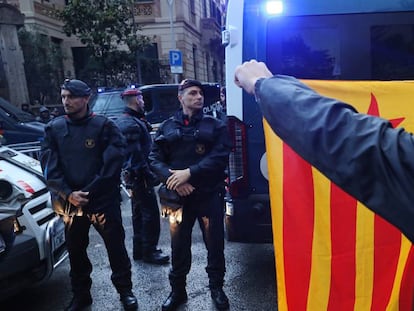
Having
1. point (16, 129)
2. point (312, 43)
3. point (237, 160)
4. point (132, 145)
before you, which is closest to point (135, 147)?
point (132, 145)

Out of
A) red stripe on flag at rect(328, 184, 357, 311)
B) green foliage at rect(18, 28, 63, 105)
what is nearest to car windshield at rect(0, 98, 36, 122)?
green foliage at rect(18, 28, 63, 105)

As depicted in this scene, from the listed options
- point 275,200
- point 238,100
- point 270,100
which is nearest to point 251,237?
point 238,100

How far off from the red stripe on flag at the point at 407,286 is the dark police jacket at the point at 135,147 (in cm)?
261

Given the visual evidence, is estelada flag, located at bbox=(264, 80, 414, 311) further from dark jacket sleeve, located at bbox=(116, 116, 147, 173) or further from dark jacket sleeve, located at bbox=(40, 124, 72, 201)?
dark jacket sleeve, located at bbox=(116, 116, 147, 173)

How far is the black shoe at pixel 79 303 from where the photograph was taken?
3260 millimetres

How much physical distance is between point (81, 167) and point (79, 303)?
1.07 metres

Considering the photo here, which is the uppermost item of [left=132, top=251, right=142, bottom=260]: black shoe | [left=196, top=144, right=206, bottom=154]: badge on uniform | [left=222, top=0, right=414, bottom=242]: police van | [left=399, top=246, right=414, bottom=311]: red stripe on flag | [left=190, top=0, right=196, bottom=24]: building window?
[left=190, top=0, right=196, bottom=24]: building window

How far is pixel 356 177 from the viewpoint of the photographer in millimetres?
943

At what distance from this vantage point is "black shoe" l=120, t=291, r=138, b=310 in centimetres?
328

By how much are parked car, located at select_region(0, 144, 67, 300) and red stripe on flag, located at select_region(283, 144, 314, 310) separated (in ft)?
5.86

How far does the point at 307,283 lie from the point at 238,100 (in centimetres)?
158

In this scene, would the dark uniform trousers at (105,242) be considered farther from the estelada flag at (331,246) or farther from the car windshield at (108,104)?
the car windshield at (108,104)

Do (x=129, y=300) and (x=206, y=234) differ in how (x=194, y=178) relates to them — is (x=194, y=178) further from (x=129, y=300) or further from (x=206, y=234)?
(x=129, y=300)

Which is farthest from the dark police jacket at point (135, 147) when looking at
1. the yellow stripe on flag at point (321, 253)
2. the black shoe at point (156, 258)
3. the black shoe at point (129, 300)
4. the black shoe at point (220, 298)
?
the yellow stripe on flag at point (321, 253)
